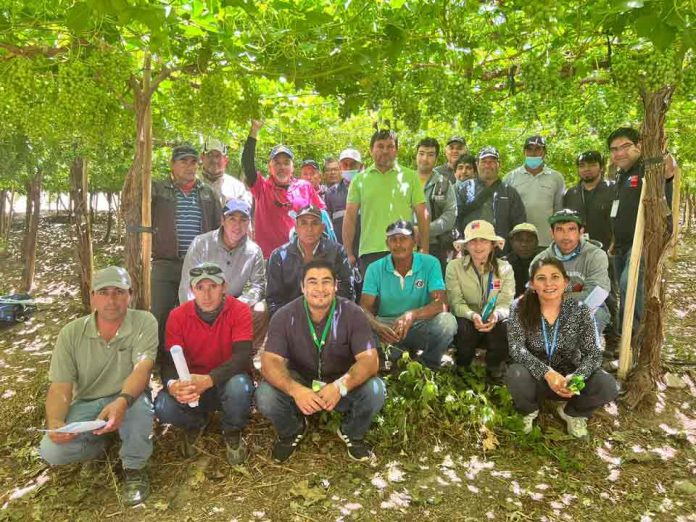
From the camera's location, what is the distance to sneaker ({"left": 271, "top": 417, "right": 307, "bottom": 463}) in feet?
12.0

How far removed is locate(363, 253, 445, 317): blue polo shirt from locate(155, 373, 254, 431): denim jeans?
1570 millimetres

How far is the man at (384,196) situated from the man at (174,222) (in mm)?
1657

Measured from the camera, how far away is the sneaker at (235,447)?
3.63 metres

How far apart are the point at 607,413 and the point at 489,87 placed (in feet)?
10.6

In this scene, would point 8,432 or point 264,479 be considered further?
point 8,432

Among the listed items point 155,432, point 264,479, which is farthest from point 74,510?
point 264,479

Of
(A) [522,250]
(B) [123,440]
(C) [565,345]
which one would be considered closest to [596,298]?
(C) [565,345]

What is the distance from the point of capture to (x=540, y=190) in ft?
18.9

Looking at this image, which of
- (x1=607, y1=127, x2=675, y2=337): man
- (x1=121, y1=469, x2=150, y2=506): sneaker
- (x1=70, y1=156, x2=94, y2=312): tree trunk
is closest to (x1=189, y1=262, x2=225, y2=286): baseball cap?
(x1=121, y1=469, x2=150, y2=506): sneaker

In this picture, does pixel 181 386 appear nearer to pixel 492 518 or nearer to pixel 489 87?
pixel 492 518

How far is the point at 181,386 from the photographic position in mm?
3453

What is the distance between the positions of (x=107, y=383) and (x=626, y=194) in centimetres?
523

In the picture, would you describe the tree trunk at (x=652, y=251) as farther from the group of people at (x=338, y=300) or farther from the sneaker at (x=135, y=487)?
the sneaker at (x=135, y=487)

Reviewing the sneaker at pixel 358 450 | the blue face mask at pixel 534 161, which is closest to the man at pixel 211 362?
the sneaker at pixel 358 450
